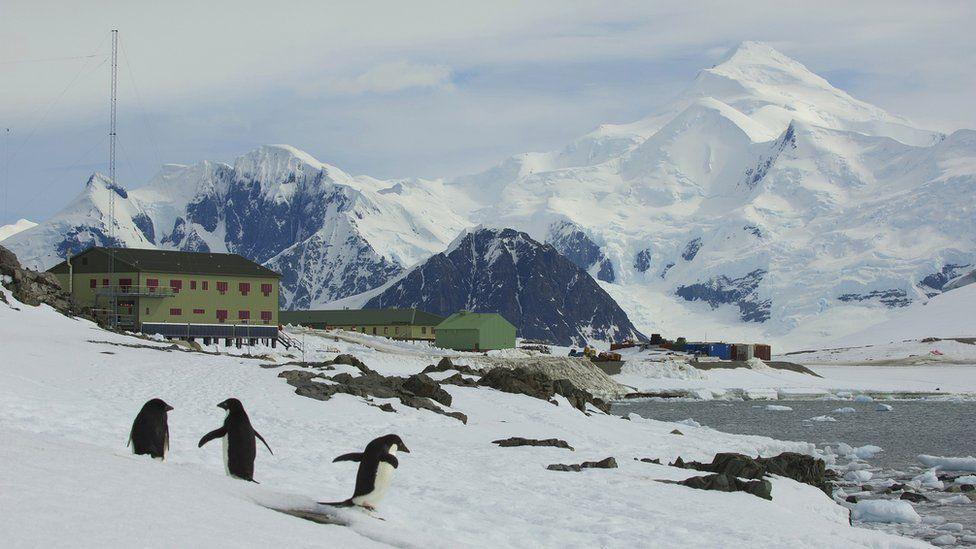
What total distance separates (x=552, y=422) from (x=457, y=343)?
381 ft

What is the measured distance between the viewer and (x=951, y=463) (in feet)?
142

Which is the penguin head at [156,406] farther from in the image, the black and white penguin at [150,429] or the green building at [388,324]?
the green building at [388,324]

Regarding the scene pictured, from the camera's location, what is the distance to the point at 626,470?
29906 mm

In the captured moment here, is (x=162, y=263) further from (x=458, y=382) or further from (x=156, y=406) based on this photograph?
(x=156, y=406)

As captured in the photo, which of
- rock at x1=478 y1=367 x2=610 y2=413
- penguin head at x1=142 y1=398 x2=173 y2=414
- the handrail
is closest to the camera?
penguin head at x1=142 y1=398 x2=173 y2=414

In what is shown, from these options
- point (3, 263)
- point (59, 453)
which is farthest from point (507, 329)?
point (59, 453)

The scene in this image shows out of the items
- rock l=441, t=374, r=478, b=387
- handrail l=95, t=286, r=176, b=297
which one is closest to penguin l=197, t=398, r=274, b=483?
rock l=441, t=374, r=478, b=387

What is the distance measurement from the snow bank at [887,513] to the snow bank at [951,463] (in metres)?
13.7

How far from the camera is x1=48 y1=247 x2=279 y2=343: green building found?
9369 centimetres

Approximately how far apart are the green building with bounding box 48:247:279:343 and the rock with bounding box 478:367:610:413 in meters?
39.3

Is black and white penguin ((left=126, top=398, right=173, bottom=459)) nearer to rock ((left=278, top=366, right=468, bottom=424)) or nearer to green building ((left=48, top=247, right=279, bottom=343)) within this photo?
rock ((left=278, top=366, right=468, bottom=424))

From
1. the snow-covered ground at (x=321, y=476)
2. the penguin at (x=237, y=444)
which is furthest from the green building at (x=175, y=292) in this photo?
the penguin at (x=237, y=444)

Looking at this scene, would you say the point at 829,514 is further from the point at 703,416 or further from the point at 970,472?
the point at 703,416

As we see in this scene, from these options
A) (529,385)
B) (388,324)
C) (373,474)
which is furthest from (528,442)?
(388,324)
